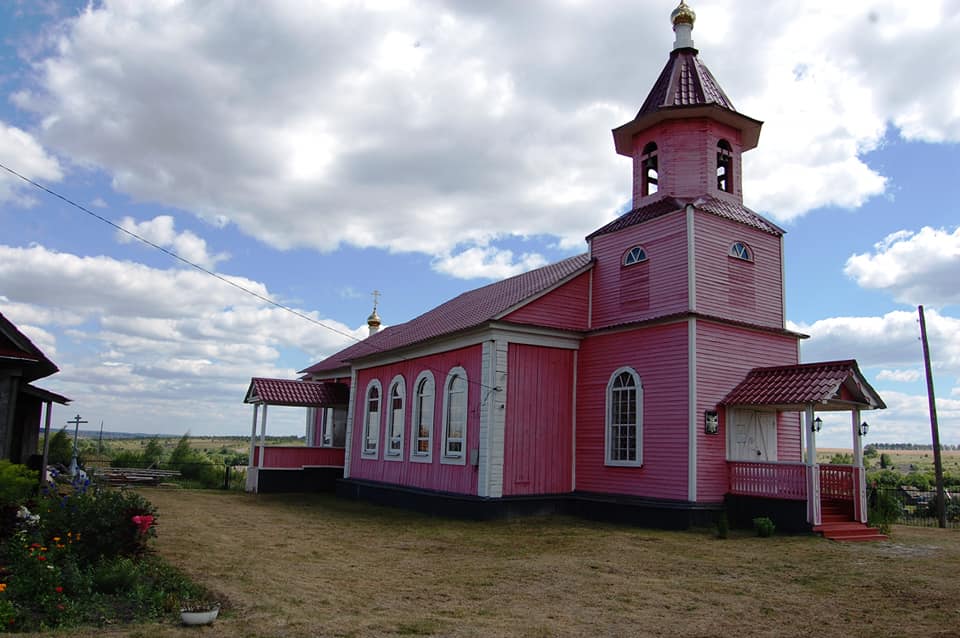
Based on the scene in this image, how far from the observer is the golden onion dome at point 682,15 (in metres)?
18.5

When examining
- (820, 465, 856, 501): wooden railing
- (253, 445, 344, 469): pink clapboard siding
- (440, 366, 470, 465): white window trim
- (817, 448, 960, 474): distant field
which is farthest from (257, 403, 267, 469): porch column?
(817, 448, 960, 474): distant field

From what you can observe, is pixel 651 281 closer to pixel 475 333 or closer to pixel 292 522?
pixel 475 333

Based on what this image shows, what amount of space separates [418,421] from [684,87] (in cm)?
1067

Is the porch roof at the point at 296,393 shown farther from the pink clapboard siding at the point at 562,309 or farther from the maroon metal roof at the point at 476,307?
the pink clapboard siding at the point at 562,309

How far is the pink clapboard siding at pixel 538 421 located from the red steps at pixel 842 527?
215 inches

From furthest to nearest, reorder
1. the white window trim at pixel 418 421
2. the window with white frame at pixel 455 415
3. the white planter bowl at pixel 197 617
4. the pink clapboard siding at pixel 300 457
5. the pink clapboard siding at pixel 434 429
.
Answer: the pink clapboard siding at pixel 300 457, the white window trim at pixel 418 421, the window with white frame at pixel 455 415, the pink clapboard siding at pixel 434 429, the white planter bowl at pixel 197 617

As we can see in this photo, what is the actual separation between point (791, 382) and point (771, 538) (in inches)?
121

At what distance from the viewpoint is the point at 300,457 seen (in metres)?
24.2

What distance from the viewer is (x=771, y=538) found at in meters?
13.1

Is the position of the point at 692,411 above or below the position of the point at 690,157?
below

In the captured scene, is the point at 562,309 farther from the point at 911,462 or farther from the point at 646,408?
the point at 911,462

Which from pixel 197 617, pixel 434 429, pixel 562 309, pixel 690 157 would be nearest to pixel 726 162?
pixel 690 157

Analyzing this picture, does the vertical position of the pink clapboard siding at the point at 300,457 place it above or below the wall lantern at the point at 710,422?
below

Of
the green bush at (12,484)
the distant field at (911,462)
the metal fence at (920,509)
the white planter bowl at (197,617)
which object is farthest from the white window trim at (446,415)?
the distant field at (911,462)
